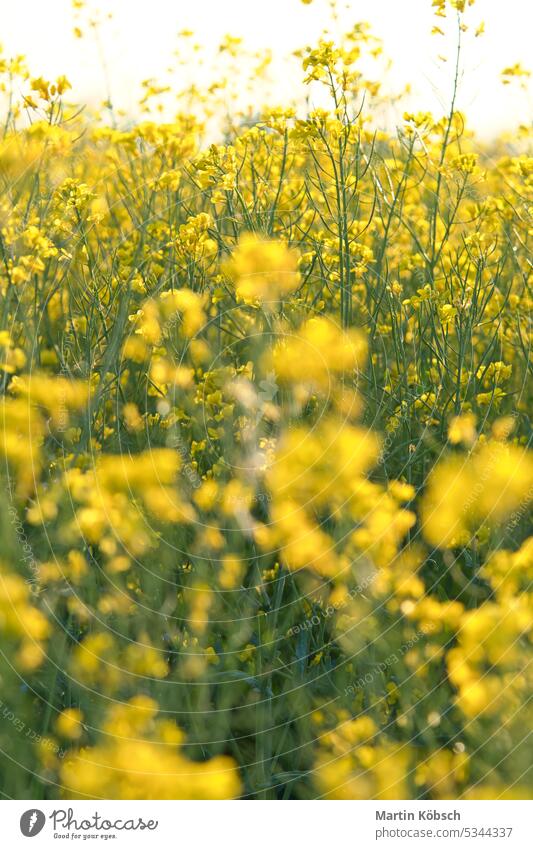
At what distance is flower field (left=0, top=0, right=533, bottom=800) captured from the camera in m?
1.79

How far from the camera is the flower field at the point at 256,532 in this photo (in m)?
1.79

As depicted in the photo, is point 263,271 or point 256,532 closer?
point 256,532

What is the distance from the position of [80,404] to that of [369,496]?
888 mm
